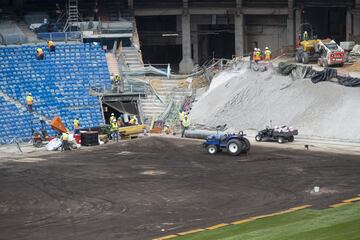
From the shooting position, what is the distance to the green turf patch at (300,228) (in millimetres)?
21328

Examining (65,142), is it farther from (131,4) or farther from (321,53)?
(131,4)

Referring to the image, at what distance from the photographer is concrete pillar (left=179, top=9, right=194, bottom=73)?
6800 cm

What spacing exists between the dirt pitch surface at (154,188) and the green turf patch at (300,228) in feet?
4.52

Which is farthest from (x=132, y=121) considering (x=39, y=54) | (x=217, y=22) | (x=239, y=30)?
(x=217, y=22)

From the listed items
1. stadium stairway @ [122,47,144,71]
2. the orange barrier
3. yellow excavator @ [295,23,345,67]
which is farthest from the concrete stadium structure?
the orange barrier

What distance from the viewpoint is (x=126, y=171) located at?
3500cm

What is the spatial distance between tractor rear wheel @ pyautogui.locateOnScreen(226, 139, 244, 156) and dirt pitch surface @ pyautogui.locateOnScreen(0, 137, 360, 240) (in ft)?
1.24

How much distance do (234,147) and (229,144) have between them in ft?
1.15

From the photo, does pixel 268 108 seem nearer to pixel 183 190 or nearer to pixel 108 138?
pixel 108 138

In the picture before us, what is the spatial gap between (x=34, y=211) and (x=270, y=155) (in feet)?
48.6

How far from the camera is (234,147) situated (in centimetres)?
3809

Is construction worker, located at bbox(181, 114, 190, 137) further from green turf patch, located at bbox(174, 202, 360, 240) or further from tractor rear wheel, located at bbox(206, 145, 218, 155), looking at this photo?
green turf patch, located at bbox(174, 202, 360, 240)

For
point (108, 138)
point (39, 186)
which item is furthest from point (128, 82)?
point (39, 186)

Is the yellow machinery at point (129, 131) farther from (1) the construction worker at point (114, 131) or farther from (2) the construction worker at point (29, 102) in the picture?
(2) the construction worker at point (29, 102)
